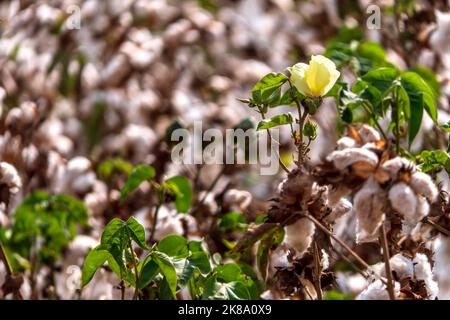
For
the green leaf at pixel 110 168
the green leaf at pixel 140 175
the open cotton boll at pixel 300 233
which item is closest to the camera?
the open cotton boll at pixel 300 233

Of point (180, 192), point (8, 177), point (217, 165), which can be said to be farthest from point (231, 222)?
point (217, 165)

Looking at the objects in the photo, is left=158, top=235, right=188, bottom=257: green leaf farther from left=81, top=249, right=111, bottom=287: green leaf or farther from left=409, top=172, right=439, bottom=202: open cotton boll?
left=409, top=172, right=439, bottom=202: open cotton boll

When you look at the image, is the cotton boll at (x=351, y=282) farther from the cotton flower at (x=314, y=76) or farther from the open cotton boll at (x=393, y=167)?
the open cotton boll at (x=393, y=167)

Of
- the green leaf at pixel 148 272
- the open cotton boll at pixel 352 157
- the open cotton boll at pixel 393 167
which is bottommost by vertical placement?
the green leaf at pixel 148 272

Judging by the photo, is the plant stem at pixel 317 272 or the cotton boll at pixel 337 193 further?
the plant stem at pixel 317 272

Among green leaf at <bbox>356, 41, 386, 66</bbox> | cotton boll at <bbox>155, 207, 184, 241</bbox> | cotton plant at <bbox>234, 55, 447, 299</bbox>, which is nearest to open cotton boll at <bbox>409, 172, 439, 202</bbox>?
cotton plant at <bbox>234, 55, 447, 299</bbox>

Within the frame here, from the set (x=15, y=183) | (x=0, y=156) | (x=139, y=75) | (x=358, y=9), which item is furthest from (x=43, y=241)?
(x=358, y=9)

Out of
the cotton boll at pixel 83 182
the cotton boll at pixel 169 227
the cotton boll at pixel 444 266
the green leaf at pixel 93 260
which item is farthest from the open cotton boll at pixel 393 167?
the cotton boll at pixel 83 182
